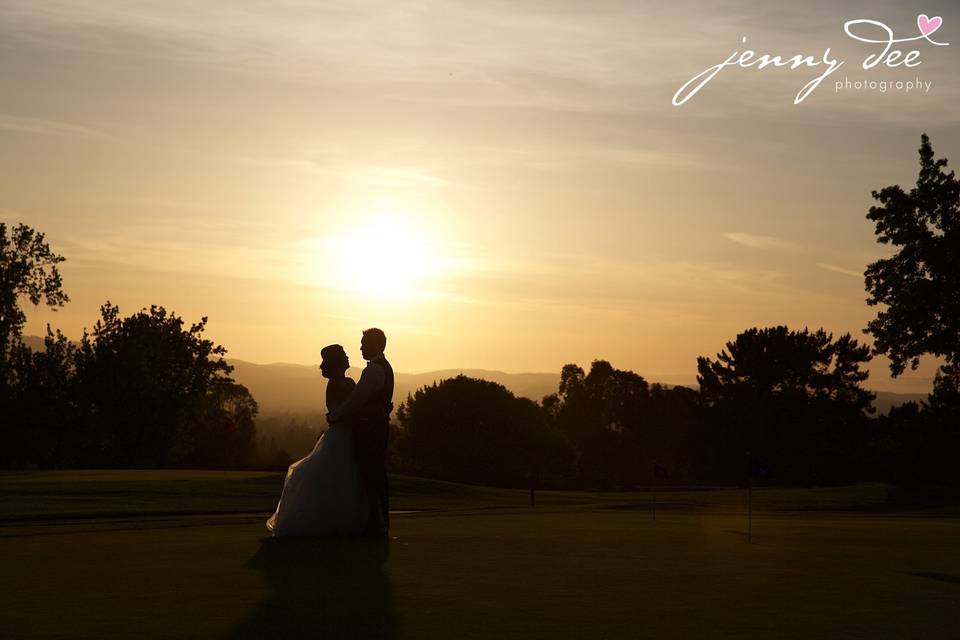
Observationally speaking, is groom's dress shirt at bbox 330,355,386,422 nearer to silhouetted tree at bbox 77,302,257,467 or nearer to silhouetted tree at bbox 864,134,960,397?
silhouetted tree at bbox 864,134,960,397

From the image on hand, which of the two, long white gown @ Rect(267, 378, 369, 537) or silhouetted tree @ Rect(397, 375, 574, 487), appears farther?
silhouetted tree @ Rect(397, 375, 574, 487)

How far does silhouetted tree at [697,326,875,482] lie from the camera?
12019 centimetres

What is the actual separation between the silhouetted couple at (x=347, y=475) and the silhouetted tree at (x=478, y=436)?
92.7 m

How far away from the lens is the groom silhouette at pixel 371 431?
17.5m

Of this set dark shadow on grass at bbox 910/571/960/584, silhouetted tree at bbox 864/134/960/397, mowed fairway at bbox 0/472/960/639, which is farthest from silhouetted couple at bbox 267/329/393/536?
silhouetted tree at bbox 864/134/960/397

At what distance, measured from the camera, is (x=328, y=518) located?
17.3 m

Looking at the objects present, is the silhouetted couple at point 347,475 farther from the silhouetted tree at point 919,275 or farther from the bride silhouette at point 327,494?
the silhouetted tree at point 919,275

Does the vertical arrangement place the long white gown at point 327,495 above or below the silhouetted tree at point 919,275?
below

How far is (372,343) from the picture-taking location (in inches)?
710

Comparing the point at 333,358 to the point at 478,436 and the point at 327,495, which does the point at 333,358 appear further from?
the point at 478,436

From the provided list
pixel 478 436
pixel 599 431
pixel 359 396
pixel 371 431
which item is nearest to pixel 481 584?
pixel 371 431

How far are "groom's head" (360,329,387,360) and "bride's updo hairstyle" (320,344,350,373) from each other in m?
0.45

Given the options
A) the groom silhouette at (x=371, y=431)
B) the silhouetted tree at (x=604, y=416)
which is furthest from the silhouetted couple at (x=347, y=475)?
the silhouetted tree at (x=604, y=416)

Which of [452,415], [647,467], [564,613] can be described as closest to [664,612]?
[564,613]
